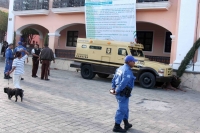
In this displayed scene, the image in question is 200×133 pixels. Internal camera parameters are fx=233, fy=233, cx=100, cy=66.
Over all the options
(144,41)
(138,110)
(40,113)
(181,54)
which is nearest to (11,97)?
(40,113)

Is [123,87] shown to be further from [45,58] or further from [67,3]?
[67,3]

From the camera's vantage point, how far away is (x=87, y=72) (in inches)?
502

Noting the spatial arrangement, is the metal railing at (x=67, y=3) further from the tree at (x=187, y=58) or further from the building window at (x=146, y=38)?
the tree at (x=187, y=58)

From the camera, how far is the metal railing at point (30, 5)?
17.4 metres

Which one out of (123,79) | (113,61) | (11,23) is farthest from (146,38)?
(123,79)

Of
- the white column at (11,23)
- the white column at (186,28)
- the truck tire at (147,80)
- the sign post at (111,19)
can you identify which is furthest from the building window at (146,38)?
the white column at (11,23)

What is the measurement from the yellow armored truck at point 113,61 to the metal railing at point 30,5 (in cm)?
628

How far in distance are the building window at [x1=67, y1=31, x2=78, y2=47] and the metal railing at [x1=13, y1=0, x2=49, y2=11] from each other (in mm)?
3063

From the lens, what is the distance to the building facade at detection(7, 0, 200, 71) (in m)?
12.1

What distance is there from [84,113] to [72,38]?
14.1 metres

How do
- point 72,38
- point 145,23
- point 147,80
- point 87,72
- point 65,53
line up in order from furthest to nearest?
point 72,38, point 65,53, point 145,23, point 87,72, point 147,80

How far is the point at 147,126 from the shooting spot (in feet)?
17.6

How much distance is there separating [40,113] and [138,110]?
282cm

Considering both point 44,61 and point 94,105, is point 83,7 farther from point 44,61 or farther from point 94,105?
point 94,105
